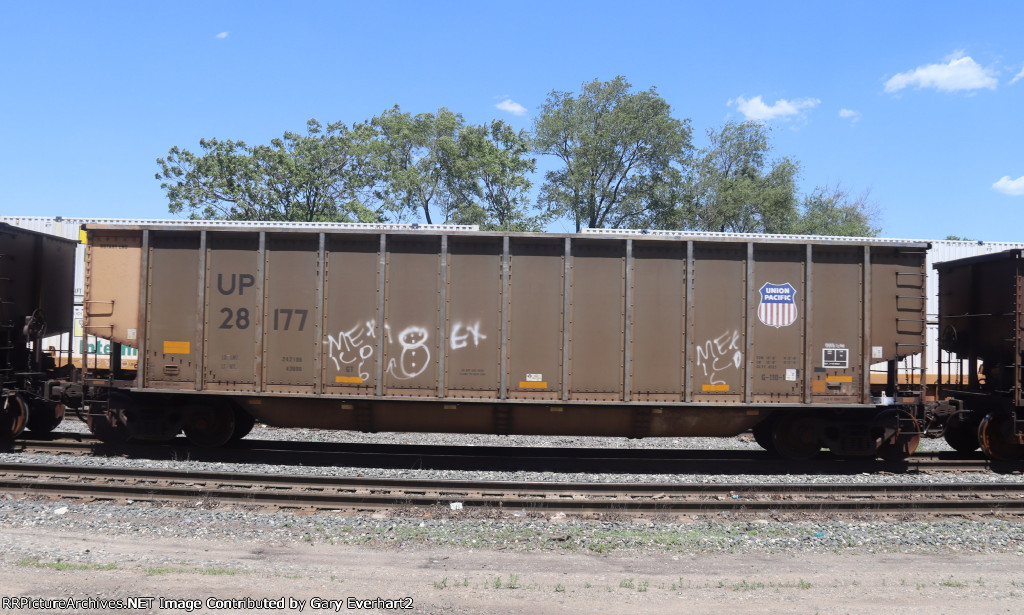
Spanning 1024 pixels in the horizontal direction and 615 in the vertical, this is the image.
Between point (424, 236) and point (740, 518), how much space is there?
6167 mm

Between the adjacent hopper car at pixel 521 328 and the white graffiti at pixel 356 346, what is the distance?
23 mm

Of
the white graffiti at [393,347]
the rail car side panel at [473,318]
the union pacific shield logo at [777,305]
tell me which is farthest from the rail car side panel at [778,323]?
the white graffiti at [393,347]

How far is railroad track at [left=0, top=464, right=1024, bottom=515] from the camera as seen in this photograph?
27.8ft

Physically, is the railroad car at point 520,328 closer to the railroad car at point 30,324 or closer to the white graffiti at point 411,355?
the white graffiti at point 411,355

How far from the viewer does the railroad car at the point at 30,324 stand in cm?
1121

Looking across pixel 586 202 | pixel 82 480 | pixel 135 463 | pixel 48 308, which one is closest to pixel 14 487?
pixel 82 480

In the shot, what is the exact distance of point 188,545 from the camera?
22.7ft

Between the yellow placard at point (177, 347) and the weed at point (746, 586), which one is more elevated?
the yellow placard at point (177, 347)

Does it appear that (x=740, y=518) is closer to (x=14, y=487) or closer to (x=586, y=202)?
(x=14, y=487)

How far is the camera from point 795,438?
35.4ft

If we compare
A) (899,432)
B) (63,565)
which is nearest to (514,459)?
(899,432)

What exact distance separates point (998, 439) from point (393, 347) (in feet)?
34.3

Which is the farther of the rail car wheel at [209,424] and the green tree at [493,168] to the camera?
the green tree at [493,168]

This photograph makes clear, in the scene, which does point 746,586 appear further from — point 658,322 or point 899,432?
point 899,432
